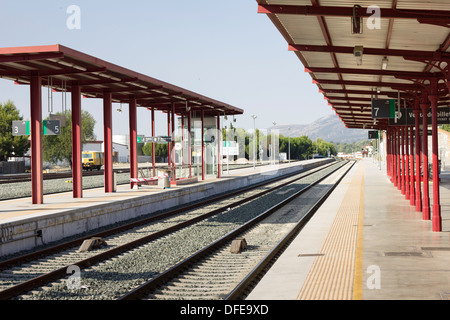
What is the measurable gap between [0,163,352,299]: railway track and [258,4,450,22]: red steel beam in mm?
5352

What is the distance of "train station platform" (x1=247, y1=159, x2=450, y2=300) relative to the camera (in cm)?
829

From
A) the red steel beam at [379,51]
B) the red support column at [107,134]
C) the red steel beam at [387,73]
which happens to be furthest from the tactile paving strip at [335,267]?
the red support column at [107,134]

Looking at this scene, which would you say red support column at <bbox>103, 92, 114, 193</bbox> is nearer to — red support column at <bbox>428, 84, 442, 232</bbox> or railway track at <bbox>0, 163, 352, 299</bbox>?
railway track at <bbox>0, 163, 352, 299</bbox>

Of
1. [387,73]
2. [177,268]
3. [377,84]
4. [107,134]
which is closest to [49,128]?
[107,134]

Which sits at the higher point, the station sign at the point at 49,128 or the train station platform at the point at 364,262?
the station sign at the point at 49,128

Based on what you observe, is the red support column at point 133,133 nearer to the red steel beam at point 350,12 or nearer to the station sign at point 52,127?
the station sign at point 52,127

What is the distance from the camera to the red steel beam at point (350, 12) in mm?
10047

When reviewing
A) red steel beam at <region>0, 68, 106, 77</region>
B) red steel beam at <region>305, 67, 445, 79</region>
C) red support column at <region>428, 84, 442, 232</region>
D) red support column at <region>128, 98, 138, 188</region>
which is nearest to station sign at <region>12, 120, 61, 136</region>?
red steel beam at <region>0, 68, 106, 77</region>

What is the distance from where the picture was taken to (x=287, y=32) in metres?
12.7

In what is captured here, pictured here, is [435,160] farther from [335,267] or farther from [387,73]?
[335,267]

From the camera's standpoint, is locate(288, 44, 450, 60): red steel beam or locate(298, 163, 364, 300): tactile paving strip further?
locate(288, 44, 450, 60): red steel beam

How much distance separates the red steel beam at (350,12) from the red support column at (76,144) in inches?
502
